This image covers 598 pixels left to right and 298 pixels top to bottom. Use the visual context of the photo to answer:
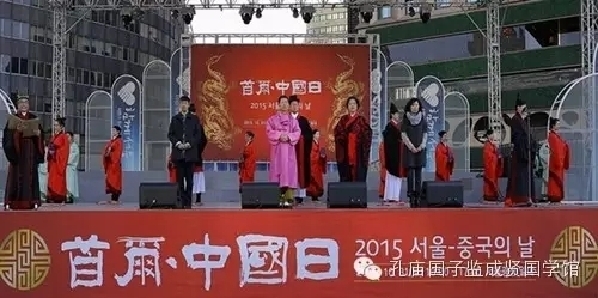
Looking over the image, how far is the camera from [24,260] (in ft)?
22.3

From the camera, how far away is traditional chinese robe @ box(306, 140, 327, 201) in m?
11.3

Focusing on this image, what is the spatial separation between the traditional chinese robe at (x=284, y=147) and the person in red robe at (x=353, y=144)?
0.63 meters

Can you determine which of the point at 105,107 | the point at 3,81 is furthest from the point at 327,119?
the point at 3,81

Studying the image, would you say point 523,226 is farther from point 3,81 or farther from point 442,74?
point 3,81

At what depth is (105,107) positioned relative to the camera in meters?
18.4

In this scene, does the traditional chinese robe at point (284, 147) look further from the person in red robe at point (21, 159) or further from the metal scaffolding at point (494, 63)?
the metal scaffolding at point (494, 63)

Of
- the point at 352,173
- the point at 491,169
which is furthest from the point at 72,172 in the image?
the point at 491,169

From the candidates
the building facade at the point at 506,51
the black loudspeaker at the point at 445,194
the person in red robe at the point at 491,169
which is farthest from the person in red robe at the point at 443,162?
the building facade at the point at 506,51

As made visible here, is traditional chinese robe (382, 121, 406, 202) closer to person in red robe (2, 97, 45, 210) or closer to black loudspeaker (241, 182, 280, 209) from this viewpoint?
black loudspeaker (241, 182, 280, 209)

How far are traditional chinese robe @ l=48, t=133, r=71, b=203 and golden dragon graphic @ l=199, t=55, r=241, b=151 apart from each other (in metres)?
6.63

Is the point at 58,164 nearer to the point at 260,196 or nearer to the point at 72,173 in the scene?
the point at 72,173

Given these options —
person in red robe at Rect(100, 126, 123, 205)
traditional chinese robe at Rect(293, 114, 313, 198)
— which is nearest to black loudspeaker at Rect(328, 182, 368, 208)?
traditional chinese robe at Rect(293, 114, 313, 198)

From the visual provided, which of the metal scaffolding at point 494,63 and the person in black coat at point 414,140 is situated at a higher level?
the metal scaffolding at point 494,63

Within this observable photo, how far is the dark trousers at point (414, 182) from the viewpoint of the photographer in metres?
8.73
